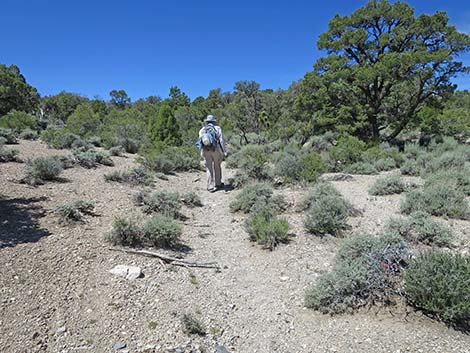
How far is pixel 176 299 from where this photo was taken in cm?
360

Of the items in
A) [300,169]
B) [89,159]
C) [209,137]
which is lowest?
[300,169]

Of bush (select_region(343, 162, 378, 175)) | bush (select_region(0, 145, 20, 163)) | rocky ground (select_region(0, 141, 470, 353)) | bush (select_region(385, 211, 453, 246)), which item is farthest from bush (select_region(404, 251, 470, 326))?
bush (select_region(0, 145, 20, 163))

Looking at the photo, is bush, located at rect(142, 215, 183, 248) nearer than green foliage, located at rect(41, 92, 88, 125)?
Yes

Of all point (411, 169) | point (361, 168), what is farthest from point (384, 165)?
point (411, 169)

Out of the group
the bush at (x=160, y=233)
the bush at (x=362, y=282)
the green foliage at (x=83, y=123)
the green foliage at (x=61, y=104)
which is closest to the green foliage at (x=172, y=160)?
the bush at (x=160, y=233)

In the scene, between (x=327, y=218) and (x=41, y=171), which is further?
(x=41, y=171)

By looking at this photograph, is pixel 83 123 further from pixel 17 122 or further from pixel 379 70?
pixel 379 70

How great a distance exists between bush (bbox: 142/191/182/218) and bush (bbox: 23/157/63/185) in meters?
2.71

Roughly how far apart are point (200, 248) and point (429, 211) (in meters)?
4.35

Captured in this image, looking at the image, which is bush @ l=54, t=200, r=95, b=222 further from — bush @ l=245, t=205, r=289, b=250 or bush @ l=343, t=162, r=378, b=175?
bush @ l=343, t=162, r=378, b=175

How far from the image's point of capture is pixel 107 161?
10.7 metres

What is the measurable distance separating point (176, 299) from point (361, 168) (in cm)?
843

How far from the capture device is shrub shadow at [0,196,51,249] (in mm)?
4277

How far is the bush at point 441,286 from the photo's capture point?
292 cm
